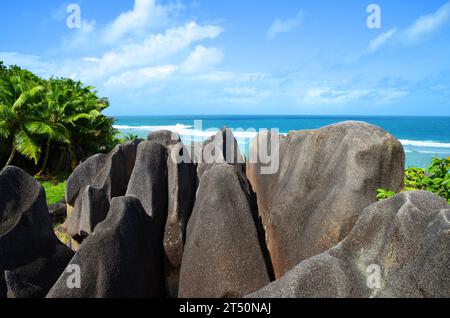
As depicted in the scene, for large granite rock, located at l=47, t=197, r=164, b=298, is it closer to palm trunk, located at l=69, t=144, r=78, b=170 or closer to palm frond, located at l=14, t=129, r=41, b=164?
palm frond, located at l=14, t=129, r=41, b=164

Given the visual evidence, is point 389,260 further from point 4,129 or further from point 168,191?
point 4,129

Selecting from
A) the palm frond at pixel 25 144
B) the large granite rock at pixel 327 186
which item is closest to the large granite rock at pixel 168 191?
the large granite rock at pixel 327 186

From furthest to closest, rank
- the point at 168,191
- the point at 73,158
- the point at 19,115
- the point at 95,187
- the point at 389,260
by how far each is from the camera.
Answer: the point at 73,158
the point at 19,115
the point at 95,187
the point at 168,191
the point at 389,260

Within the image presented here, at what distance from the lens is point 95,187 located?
8000mm

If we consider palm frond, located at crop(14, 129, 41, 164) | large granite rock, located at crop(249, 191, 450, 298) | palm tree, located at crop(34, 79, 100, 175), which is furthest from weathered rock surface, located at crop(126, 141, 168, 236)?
palm tree, located at crop(34, 79, 100, 175)

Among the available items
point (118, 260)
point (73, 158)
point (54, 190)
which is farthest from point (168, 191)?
point (73, 158)

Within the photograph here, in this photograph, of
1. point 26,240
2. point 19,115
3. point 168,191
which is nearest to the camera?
point 26,240

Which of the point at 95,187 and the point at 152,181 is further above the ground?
the point at 152,181

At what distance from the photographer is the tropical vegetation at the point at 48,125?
57.3 feet

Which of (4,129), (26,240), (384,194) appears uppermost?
(4,129)

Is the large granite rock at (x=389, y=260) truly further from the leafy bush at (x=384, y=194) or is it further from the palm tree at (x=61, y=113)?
the palm tree at (x=61, y=113)

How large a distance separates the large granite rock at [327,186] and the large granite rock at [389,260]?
1334 mm

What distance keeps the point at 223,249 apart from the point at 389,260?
7.57 feet
